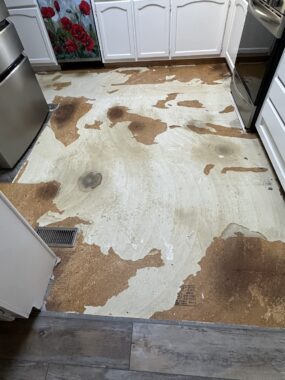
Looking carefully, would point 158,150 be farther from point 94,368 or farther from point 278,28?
point 94,368

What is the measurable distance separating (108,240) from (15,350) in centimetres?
65

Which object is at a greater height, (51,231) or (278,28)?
(278,28)

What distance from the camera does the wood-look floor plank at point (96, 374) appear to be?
3.14 feet

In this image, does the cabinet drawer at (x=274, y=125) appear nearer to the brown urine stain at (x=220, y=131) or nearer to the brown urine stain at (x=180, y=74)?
the brown urine stain at (x=220, y=131)

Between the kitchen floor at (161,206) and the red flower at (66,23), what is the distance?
80 centimetres

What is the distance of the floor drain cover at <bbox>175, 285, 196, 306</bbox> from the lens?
44.5 inches

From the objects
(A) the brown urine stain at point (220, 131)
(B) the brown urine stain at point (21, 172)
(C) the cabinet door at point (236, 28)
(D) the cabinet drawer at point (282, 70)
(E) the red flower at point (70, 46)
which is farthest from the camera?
(E) the red flower at point (70, 46)

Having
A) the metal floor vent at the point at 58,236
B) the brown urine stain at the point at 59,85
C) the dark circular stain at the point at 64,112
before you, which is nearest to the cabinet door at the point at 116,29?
the brown urine stain at the point at 59,85

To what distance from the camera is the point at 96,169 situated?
1.78 m

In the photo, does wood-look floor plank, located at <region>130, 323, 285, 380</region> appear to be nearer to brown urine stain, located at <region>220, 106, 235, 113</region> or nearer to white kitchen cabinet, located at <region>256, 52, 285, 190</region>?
white kitchen cabinet, located at <region>256, 52, 285, 190</region>

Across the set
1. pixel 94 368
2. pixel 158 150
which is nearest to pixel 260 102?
pixel 158 150

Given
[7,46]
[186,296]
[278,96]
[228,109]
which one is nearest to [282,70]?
[278,96]

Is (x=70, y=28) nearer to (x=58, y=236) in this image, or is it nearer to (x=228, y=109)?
(x=228, y=109)

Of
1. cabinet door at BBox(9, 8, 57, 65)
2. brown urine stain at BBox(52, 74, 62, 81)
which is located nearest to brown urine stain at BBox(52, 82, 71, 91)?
brown urine stain at BBox(52, 74, 62, 81)
